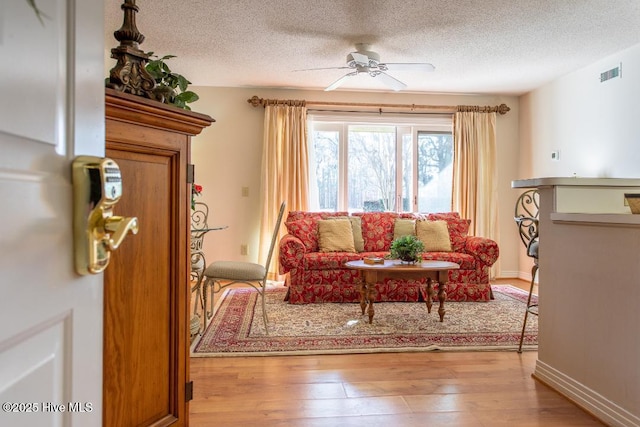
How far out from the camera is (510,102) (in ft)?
17.8

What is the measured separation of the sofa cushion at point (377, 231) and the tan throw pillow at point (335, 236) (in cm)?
25

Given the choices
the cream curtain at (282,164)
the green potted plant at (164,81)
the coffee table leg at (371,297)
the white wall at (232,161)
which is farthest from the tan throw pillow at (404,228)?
the green potted plant at (164,81)

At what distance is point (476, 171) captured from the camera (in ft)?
17.2

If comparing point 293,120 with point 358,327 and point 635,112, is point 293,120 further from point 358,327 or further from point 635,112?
point 635,112

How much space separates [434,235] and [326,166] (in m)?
1.76

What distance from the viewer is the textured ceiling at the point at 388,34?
2.97 m

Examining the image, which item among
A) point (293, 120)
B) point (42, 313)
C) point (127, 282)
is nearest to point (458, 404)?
point (127, 282)

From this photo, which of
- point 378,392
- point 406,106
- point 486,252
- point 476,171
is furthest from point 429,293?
point 406,106

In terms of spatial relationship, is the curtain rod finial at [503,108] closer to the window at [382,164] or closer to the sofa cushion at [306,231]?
the window at [382,164]

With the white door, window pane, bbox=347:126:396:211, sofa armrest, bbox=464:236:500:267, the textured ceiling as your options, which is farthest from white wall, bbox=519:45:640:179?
the white door

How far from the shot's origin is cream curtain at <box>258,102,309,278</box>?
16.4 feet

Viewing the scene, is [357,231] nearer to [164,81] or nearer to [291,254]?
[291,254]

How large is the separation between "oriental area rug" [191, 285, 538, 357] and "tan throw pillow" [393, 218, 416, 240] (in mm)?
946

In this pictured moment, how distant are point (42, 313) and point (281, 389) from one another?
180cm
